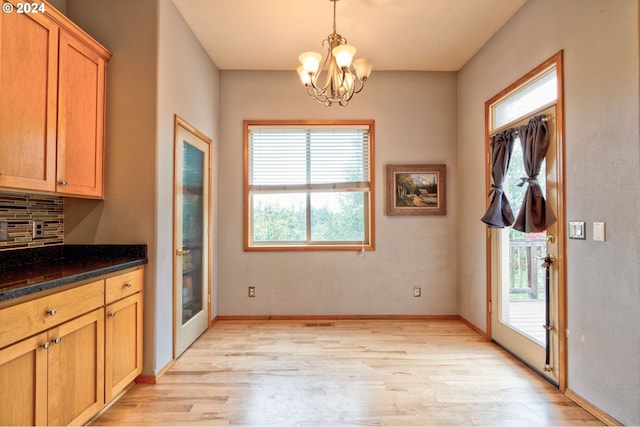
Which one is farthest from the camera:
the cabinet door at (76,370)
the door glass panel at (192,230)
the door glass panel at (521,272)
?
the door glass panel at (192,230)

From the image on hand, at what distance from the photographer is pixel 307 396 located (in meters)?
2.16

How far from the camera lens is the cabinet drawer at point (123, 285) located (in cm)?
195

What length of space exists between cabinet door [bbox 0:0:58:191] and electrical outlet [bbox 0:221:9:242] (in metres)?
0.39

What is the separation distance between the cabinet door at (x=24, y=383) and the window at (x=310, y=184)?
95.4 inches

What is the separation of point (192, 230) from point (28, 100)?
63.6 inches

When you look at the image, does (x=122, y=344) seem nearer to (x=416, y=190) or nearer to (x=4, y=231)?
(x=4, y=231)

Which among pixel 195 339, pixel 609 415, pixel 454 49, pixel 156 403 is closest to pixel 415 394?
pixel 609 415

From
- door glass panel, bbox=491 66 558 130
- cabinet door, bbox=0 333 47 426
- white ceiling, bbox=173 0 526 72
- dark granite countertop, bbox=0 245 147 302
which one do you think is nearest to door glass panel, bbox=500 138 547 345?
door glass panel, bbox=491 66 558 130

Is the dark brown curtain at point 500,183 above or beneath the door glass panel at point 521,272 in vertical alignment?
above

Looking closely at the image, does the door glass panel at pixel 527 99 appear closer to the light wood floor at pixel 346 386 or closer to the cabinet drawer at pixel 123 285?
the light wood floor at pixel 346 386

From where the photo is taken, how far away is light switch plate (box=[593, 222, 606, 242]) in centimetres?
188

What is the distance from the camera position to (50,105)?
1.85 metres

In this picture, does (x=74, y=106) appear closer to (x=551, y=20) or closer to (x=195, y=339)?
(x=195, y=339)

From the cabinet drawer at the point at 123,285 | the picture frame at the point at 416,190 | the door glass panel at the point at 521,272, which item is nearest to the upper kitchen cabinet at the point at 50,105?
the cabinet drawer at the point at 123,285
